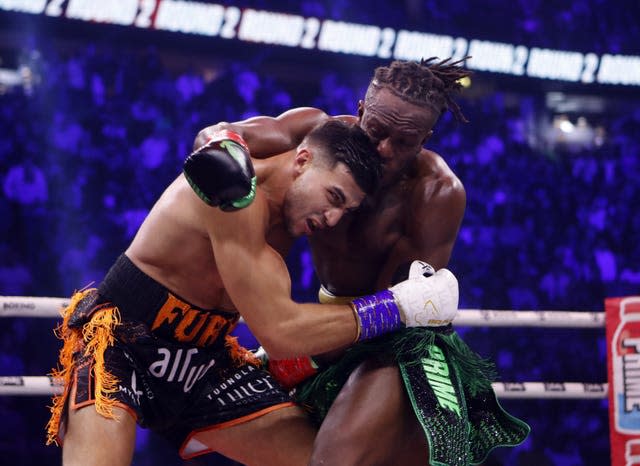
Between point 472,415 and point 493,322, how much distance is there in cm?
68

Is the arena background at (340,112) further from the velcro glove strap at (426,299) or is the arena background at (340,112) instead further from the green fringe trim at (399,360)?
the velcro glove strap at (426,299)

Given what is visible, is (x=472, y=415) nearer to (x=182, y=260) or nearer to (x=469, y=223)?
(x=182, y=260)

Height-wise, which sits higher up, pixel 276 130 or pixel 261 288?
pixel 276 130

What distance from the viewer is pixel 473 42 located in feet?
17.4

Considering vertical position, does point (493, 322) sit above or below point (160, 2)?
below

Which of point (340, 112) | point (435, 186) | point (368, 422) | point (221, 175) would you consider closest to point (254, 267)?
point (221, 175)

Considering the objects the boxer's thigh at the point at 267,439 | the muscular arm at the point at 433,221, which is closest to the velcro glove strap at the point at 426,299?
the muscular arm at the point at 433,221

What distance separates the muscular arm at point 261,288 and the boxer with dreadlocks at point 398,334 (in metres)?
0.21

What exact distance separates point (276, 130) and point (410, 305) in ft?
1.86

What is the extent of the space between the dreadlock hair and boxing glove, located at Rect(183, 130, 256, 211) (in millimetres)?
483

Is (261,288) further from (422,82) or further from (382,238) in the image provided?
(422,82)

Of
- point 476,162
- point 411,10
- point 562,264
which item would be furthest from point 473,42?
point 562,264

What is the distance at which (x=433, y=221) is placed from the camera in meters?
1.82

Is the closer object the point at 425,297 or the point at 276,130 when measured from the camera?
the point at 425,297
